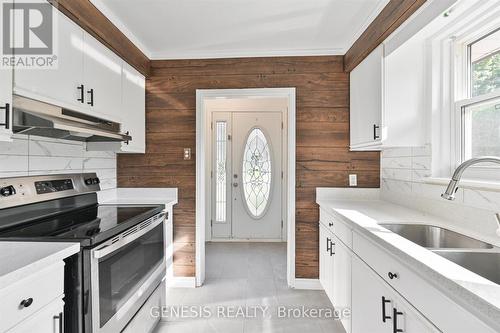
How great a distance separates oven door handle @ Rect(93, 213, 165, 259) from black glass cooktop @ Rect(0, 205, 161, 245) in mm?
47

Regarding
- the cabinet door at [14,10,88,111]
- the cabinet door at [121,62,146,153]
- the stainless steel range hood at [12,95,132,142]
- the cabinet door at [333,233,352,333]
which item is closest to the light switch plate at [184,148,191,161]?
the cabinet door at [121,62,146,153]

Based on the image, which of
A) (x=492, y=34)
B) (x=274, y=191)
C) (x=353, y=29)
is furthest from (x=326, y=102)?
(x=274, y=191)

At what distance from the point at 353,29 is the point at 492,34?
979 millimetres

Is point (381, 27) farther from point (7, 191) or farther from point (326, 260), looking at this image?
point (7, 191)

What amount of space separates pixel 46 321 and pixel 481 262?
176 centimetres

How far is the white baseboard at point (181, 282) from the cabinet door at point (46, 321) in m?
1.70

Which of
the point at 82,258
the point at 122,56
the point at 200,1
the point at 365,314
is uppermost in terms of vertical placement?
the point at 200,1

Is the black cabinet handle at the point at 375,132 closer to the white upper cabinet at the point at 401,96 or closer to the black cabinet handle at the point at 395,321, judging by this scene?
the white upper cabinet at the point at 401,96

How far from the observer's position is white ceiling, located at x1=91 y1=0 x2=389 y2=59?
6.31 feet

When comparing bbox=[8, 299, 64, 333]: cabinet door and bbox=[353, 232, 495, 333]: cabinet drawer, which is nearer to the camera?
bbox=[353, 232, 495, 333]: cabinet drawer

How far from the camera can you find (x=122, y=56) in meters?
2.21

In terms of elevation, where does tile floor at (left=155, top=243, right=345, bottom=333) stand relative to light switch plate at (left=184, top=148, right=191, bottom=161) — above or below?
below

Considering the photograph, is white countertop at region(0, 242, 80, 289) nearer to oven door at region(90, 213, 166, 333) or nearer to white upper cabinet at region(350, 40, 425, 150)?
oven door at region(90, 213, 166, 333)

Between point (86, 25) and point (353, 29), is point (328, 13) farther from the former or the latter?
point (86, 25)
